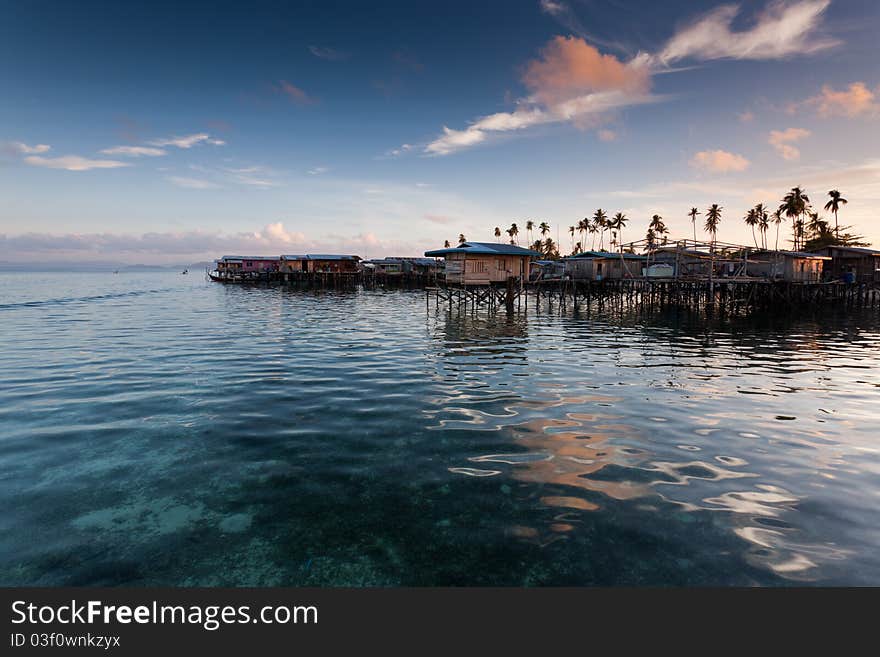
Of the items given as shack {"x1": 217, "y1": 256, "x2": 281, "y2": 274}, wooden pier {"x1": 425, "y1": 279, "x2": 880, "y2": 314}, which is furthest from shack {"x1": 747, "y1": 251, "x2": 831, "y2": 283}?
shack {"x1": 217, "y1": 256, "x2": 281, "y2": 274}

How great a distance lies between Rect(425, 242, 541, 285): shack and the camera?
3500 centimetres

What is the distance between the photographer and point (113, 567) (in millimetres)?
4832

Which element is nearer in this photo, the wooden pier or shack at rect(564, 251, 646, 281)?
the wooden pier

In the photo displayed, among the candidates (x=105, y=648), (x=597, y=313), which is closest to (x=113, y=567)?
(x=105, y=648)

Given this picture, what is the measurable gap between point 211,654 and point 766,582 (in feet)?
19.1

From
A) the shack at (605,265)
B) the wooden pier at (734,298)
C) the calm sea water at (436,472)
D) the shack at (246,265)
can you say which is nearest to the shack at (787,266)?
the wooden pier at (734,298)

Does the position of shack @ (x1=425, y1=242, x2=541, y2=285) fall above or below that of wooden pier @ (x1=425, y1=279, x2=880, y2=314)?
above

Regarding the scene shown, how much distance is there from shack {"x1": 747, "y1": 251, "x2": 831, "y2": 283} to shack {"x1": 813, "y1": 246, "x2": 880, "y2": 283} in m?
2.86

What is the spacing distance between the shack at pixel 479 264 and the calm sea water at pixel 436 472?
65.9ft

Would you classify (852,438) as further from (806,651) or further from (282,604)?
(282,604)

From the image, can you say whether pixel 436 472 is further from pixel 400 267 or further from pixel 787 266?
pixel 400 267

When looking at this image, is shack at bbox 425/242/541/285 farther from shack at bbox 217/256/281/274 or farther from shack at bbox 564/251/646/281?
shack at bbox 217/256/281/274

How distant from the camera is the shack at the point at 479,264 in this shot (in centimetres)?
3500

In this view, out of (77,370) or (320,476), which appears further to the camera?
(77,370)
